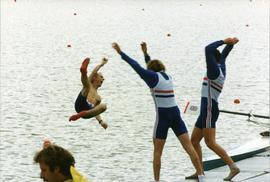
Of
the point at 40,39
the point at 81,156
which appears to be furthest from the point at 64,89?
the point at 40,39

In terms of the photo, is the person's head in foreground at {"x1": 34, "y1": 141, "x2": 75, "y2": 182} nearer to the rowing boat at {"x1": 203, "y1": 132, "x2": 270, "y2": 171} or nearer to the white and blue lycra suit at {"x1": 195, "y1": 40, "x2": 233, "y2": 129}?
the white and blue lycra suit at {"x1": 195, "y1": 40, "x2": 233, "y2": 129}

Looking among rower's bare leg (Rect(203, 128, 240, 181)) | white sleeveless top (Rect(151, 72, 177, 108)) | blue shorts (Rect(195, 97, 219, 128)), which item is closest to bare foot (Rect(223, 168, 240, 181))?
rower's bare leg (Rect(203, 128, 240, 181))

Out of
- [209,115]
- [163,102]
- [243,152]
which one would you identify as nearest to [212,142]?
[209,115]

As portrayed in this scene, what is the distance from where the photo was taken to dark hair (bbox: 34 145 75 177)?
640 cm

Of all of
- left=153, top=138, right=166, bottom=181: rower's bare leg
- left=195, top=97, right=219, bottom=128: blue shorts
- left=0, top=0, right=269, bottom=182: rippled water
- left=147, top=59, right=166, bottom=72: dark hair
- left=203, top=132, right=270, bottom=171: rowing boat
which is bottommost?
left=0, top=0, right=269, bottom=182: rippled water

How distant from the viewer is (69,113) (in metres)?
30.1

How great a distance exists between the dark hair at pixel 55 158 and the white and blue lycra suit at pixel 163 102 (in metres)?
5.50

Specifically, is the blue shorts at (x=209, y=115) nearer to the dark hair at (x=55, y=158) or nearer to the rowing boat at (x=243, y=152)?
the rowing boat at (x=243, y=152)

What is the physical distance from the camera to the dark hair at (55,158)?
640cm

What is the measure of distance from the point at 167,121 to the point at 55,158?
20.0ft

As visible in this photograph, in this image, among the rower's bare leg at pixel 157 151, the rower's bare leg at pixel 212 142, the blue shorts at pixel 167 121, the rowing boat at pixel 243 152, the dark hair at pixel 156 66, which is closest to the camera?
the dark hair at pixel 156 66

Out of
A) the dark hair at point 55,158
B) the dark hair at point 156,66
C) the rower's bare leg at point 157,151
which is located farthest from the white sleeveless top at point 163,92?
the dark hair at point 55,158

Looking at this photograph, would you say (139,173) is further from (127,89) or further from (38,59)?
(38,59)

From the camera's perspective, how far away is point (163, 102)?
40.4 feet
